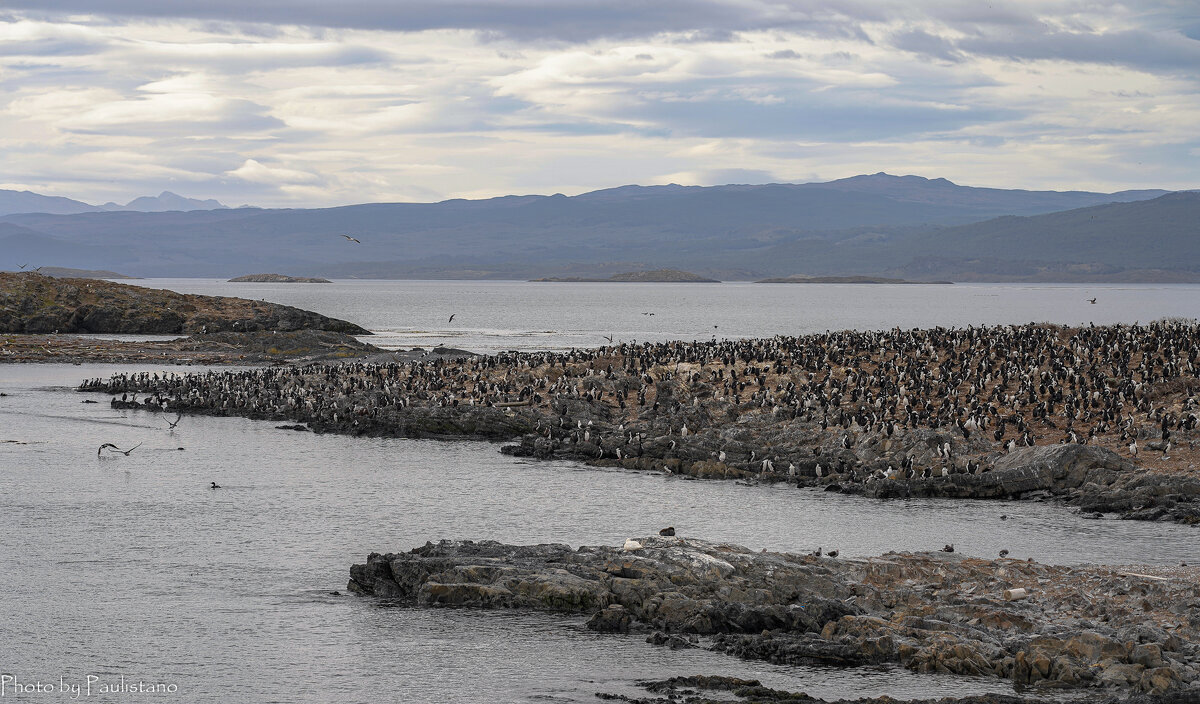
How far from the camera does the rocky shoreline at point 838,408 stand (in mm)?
32750

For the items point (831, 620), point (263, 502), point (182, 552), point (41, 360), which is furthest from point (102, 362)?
point (831, 620)

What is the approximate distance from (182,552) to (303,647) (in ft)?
26.4

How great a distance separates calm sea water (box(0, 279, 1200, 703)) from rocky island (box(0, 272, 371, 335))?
4392 centimetres

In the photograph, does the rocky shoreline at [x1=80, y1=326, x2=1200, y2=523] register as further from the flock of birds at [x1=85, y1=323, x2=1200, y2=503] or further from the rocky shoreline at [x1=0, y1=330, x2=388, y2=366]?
the rocky shoreline at [x1=0, y1=330, x2=388, y2=366]

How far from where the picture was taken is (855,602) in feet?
66.5

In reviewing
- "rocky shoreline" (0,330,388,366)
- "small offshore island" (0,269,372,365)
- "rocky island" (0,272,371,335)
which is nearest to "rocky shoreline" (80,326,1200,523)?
"rocky shoreline" (0,330,388,366)

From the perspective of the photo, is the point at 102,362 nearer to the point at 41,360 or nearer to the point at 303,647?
the point at 41,360

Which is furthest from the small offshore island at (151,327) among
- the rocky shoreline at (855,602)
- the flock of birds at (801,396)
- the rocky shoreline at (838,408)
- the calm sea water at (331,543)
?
the rocky shoreline at (855,602)

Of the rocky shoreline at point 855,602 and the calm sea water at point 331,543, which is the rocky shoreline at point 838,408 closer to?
the calm sea water at point 331,543

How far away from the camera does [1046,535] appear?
27375mm

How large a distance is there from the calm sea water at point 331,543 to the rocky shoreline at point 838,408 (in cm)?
146

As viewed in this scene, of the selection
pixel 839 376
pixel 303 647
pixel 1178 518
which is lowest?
pixel 303 647

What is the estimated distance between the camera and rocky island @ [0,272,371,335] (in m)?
92.0

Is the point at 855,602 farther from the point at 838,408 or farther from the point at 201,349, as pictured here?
the point at 201,349
